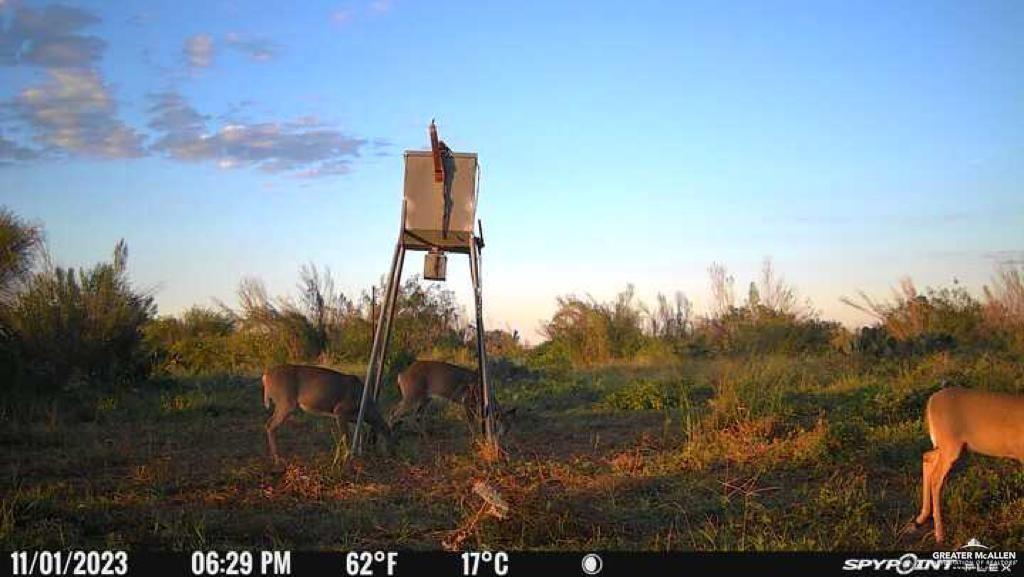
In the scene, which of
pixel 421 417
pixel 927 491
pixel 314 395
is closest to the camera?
pixel 927 491

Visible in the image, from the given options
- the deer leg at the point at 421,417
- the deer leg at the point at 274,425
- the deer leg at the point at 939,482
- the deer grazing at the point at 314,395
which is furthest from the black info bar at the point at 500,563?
the deer leg at the point at 421,417

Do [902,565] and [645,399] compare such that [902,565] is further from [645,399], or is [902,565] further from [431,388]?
[431,388]

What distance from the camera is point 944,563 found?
5.16 m

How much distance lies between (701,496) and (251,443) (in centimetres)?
564

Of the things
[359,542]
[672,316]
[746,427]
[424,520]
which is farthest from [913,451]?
[672,316]

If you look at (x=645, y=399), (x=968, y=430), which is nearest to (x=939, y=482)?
(x=968, y=430)

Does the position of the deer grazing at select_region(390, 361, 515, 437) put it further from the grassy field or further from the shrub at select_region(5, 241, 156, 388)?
the shrub at select_region(5, 241, 156, 388)

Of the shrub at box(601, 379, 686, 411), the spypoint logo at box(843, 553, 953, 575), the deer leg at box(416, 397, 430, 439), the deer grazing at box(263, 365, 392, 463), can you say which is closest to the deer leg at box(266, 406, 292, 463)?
the deer grazing at box(263, 365, 392, 463)

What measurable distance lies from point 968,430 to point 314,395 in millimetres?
6826

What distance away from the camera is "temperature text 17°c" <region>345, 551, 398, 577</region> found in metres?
5.17

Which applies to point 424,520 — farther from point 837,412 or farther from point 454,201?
point 837,412

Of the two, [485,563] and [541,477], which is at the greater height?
[541,477]

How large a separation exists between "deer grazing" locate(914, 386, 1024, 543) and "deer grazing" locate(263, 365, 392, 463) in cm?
576

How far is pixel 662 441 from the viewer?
961cm
